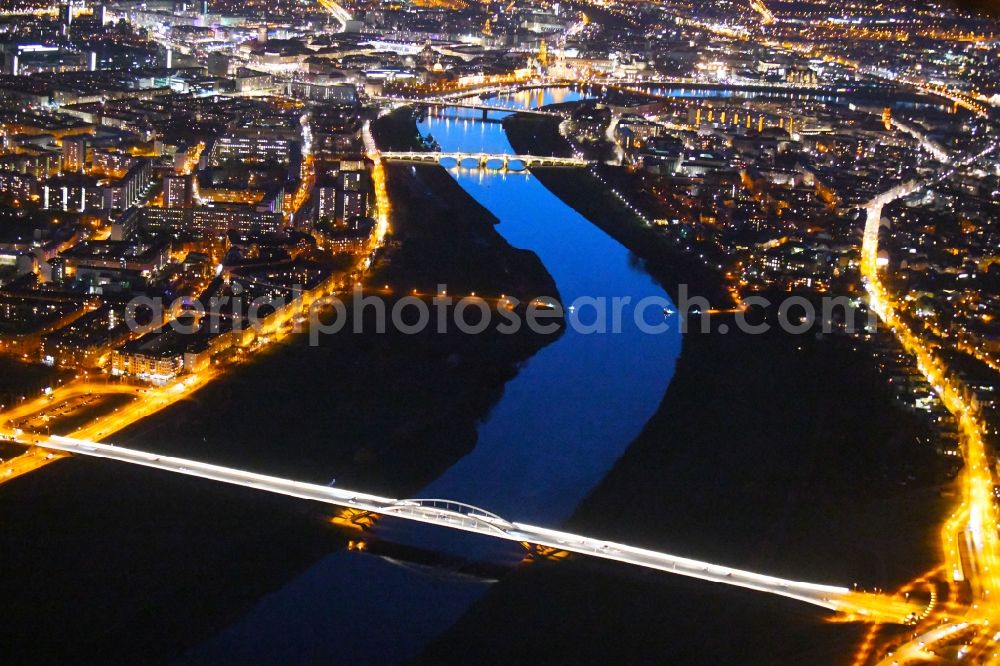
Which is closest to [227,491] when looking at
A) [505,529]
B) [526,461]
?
[505,529]

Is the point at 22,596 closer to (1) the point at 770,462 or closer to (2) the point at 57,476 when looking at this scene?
(2) the point at 57,476

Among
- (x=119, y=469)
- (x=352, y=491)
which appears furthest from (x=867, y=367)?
(x=119, y=469)

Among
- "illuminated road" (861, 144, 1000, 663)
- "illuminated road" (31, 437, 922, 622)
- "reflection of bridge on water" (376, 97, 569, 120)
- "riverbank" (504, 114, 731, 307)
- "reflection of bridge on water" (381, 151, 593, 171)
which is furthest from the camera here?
"reflection of bridge on water" (376, 97, 569, 120)

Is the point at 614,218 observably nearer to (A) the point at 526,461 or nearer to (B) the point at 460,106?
(A) the point at 526,461

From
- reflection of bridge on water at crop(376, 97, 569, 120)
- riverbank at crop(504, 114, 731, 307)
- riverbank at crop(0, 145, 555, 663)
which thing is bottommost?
riverbank at crop(0, 145, 555, 663)

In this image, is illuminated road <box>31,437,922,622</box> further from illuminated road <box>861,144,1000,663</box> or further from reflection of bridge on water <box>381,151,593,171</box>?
reflection of bridge on water <box>381,151,593,171</box>

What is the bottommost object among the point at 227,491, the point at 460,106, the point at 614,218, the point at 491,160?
the point at 227,491

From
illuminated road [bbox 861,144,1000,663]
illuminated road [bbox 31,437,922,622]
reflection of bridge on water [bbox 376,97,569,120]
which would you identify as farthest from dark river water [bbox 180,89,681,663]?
reflection of bridge on water [bbox 376,97,569,120]

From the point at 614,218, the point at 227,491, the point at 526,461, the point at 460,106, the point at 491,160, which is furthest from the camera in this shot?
the point at 460,106
